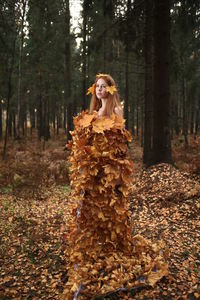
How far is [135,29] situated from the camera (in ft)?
33.2

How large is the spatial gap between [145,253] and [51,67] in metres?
17.8

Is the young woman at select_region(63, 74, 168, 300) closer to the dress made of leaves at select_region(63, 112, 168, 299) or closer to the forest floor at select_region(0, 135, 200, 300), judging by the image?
the dress made of leaves at select_region(63, 112, 168, 299)

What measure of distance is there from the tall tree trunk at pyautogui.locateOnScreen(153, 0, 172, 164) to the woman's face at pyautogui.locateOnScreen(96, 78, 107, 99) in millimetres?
4408

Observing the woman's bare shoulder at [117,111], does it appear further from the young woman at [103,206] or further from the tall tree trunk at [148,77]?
the tall tree trunk at [148,77]

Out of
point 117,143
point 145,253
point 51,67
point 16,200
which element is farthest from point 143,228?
point 51,67

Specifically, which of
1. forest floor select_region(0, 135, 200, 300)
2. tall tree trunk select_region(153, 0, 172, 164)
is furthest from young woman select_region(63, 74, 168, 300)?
tall tree trunk select_region(153, 0, 172, 164)

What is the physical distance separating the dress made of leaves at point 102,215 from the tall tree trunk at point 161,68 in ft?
14.7

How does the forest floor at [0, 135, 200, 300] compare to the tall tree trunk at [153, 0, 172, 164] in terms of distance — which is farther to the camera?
the tall tree trunk at [153, 0, 172, 164]

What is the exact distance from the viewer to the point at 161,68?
750 centimetres

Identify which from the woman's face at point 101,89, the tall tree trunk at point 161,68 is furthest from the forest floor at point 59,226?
the woman's face at point 101,89

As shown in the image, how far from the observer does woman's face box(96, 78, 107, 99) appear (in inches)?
138

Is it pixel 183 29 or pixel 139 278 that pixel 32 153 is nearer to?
pixel 183 29

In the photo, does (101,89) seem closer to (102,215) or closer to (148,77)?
(102,215)

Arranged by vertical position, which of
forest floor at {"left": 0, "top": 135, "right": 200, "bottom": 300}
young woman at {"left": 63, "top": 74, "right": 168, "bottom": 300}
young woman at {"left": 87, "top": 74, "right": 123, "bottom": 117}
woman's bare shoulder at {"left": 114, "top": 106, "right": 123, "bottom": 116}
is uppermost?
young woman at {"left": 87, "top": 74, "right": 123, "bottom": 117}
